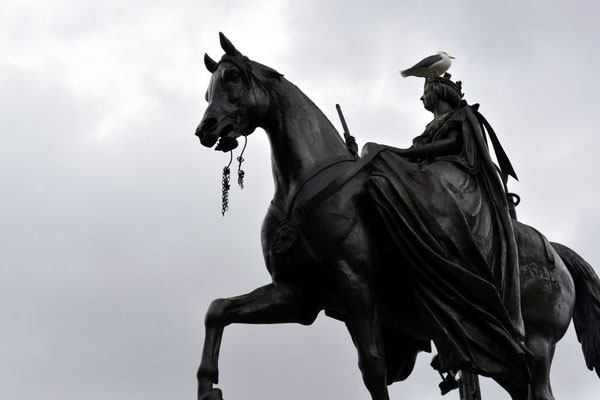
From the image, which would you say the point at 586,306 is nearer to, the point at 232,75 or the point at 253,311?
the point at 253,311

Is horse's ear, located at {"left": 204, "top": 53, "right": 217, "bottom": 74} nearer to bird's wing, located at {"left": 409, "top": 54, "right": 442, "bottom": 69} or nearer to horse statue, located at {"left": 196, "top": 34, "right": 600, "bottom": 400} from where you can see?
horse statue, located at {"left": 196, "top": 34, "right": 600, "bottom": 400}

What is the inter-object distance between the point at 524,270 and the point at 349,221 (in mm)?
2071

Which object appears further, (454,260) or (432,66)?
(432,66)

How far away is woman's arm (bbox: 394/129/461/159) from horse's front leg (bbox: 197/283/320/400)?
185 centimetres

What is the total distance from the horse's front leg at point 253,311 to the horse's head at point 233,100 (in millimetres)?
1386

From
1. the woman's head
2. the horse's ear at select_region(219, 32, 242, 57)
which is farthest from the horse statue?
the woman's head

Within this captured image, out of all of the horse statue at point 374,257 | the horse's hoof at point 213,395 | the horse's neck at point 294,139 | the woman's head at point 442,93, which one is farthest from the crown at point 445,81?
the horse's hoof at point 213,395

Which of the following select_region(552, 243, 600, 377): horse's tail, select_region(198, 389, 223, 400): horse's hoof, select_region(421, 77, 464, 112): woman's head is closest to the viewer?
select_region(198, 389, 223, 400): horse's hoof

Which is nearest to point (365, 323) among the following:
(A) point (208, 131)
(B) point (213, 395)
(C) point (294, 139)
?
(B) point (213, 395)

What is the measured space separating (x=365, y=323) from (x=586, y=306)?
316cm

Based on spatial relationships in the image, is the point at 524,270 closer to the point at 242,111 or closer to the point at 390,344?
the point at 390,344

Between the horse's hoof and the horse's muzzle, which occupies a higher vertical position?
the horse's muzzle

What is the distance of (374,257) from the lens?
10.7 metres

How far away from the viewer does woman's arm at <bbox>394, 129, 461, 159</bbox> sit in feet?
38.2
